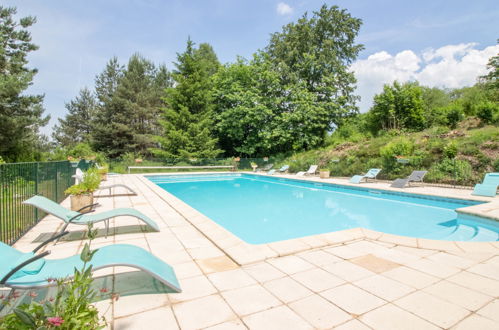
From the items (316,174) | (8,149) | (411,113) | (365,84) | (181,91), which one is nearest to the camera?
(8,149)

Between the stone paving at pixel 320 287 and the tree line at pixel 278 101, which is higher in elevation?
the tree line at pixel 278 101

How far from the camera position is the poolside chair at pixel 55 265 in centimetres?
Answer: 187

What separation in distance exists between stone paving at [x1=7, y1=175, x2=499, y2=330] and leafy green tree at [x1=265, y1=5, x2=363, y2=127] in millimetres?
19243

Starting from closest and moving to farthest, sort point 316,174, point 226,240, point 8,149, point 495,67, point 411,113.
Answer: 1. point 226,240
2. point 8,149
3. point 316,174
4. point 411,113
5. point 495,67

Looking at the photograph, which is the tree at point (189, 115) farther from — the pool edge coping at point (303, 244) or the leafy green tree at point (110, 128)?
the pool edge coping at point (303, 244)

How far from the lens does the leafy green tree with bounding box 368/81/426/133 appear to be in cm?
2014

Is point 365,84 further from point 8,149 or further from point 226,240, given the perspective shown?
point 8,149

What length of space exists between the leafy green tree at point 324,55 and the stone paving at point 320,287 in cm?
1924

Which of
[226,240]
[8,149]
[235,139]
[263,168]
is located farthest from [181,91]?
[226,240]

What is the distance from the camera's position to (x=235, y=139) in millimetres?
24625

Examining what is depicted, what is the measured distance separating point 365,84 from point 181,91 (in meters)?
15.9

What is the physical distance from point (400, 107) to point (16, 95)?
24.2 metres

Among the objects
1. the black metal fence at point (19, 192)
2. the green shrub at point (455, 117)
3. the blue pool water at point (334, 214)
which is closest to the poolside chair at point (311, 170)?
the blue pool water at point (334, 214)

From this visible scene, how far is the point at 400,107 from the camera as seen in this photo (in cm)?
2069
